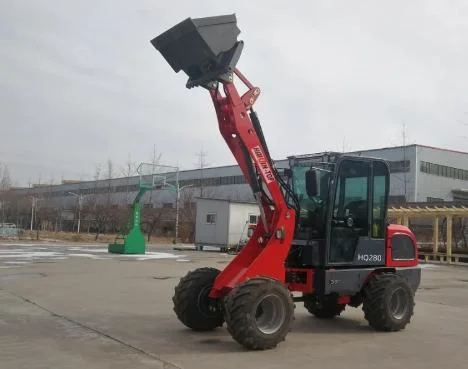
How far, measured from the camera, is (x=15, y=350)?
7.46 metres

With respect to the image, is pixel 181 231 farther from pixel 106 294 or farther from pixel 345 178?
pixel 345 178

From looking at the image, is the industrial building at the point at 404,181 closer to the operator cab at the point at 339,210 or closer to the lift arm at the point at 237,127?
the operator cab at the point at 339,210

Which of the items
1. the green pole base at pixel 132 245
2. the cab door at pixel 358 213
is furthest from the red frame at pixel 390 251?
the green pole base at pixel 132 245

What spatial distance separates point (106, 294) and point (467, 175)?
5937cm

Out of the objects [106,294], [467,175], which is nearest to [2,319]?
[106,294]

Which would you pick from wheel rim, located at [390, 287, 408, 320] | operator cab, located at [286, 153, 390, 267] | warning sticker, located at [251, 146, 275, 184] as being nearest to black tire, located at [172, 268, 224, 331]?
operator cab, located at [286, 153, 390, 267]

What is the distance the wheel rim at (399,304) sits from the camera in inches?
370

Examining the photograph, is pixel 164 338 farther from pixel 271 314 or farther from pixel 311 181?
pixel 311 181

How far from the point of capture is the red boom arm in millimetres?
8211

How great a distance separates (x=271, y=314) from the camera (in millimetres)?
7832

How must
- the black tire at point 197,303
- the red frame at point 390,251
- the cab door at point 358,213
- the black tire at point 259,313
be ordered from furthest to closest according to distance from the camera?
the red frame at point 390,251 → the cab door at point 358,213 → the black tire at point 197,303 → the black tire at point 259,313

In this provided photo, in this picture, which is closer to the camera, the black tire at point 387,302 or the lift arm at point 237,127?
the lift arm at point 237,127

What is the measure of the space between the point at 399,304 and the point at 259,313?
9.53ft

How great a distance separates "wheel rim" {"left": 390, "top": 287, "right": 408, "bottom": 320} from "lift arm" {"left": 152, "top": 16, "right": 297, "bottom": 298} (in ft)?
7.30
